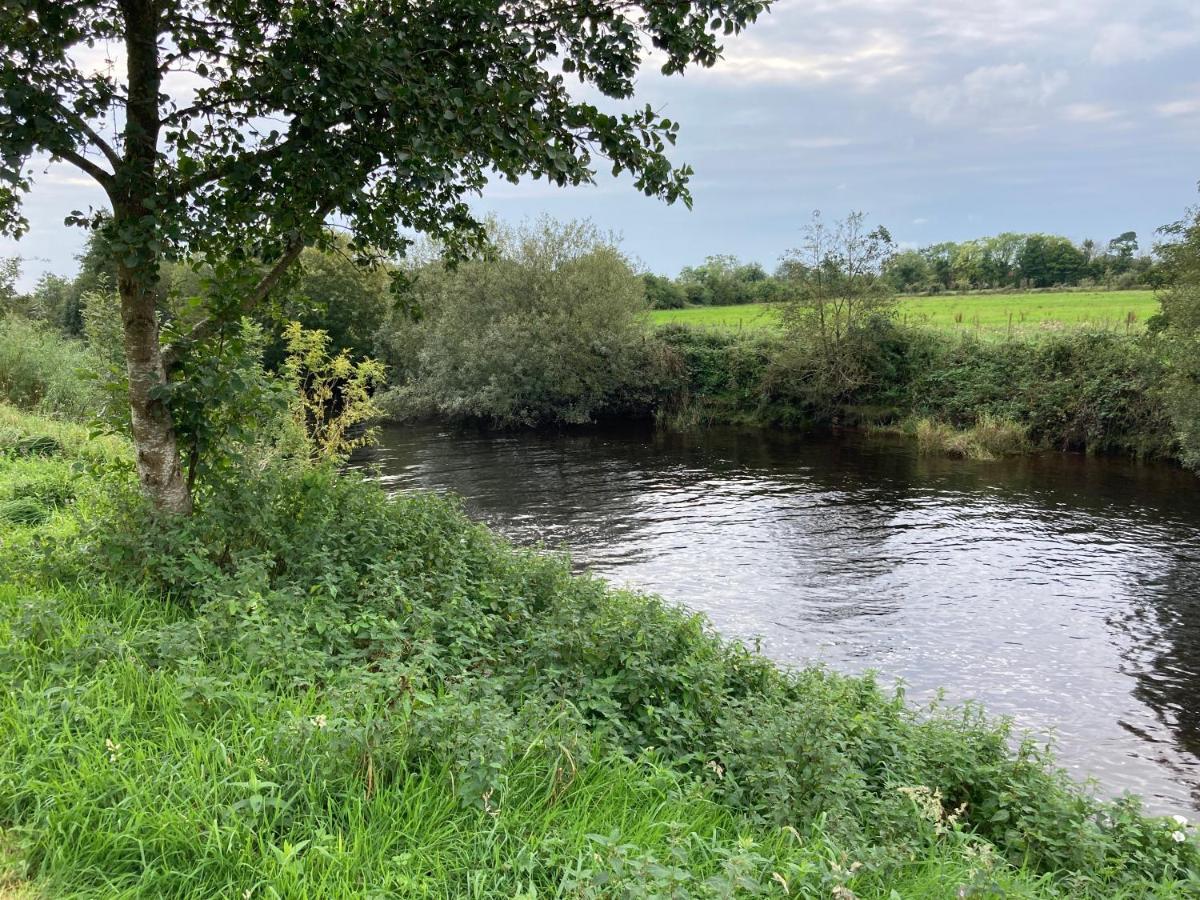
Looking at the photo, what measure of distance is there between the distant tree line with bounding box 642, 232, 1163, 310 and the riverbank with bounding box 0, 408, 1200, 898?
147ft

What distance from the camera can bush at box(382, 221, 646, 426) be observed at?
3297 centimetres

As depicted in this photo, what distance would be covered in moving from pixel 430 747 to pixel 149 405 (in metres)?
4.12

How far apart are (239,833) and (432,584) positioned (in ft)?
12.5

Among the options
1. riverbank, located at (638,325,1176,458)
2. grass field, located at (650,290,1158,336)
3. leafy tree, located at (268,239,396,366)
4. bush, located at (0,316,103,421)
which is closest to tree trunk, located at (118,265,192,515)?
bush, located at (0,316,103,421)

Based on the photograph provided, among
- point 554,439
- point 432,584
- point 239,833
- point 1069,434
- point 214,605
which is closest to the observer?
point 239,833

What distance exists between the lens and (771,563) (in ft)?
49.4

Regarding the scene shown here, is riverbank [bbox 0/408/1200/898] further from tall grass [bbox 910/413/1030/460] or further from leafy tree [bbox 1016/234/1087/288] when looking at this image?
leafy tree [bbox 1016/234/1087/288]

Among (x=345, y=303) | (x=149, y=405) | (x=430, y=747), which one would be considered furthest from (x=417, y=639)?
(x=345, y=303)

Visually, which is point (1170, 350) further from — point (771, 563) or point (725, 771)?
point (725, 771)

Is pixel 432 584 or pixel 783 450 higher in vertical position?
pixel 432 584

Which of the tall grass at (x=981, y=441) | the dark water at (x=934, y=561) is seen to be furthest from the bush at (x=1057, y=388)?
the dark water at (x=934, y=561)

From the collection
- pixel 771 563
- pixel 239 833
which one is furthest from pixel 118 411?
pixel 771 563

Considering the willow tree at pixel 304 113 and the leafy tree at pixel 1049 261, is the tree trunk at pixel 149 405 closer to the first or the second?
the willow tree at pixel 304 113

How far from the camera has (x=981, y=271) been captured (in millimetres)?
62000
